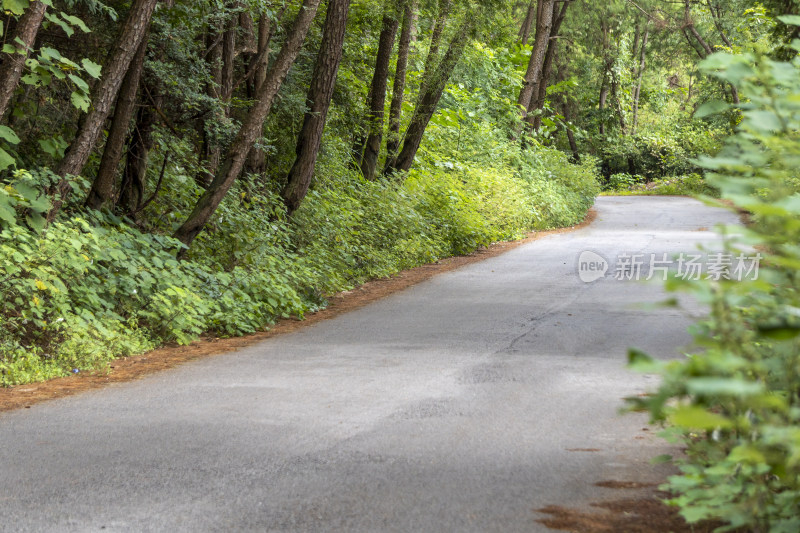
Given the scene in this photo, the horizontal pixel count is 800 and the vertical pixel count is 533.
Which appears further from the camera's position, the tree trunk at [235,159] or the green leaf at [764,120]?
the tree trunk at [235,159]

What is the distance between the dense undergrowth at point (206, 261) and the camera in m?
8.95

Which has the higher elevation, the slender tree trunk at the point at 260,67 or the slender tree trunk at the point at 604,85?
the slender tree trunk at the point at 604,85

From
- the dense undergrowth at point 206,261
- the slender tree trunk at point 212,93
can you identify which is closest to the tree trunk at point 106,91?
the dense undergrowth at point 206,261

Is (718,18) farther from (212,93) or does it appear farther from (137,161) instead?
(137,161)

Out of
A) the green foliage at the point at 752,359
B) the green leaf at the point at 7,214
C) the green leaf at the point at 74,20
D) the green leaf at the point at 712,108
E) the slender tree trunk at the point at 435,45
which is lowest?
the green leaf at the point at 7,214

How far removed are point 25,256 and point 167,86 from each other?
5382mm

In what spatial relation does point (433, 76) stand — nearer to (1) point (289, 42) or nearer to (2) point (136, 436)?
(1) point (289, 42)

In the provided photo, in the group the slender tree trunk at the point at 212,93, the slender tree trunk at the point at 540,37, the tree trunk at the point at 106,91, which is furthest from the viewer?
the slender tree trunk at the point at 540,37

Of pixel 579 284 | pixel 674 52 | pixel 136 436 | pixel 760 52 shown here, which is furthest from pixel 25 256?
pixel 674 52

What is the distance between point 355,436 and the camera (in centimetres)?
609

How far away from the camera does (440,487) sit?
4.95m

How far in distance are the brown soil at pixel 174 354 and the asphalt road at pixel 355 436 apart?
0.31 m

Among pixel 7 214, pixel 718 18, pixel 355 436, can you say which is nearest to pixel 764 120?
pixel 355 436

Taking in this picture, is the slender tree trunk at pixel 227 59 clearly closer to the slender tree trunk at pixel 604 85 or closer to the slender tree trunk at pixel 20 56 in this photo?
the slender tree trunk at pixel 20 56
